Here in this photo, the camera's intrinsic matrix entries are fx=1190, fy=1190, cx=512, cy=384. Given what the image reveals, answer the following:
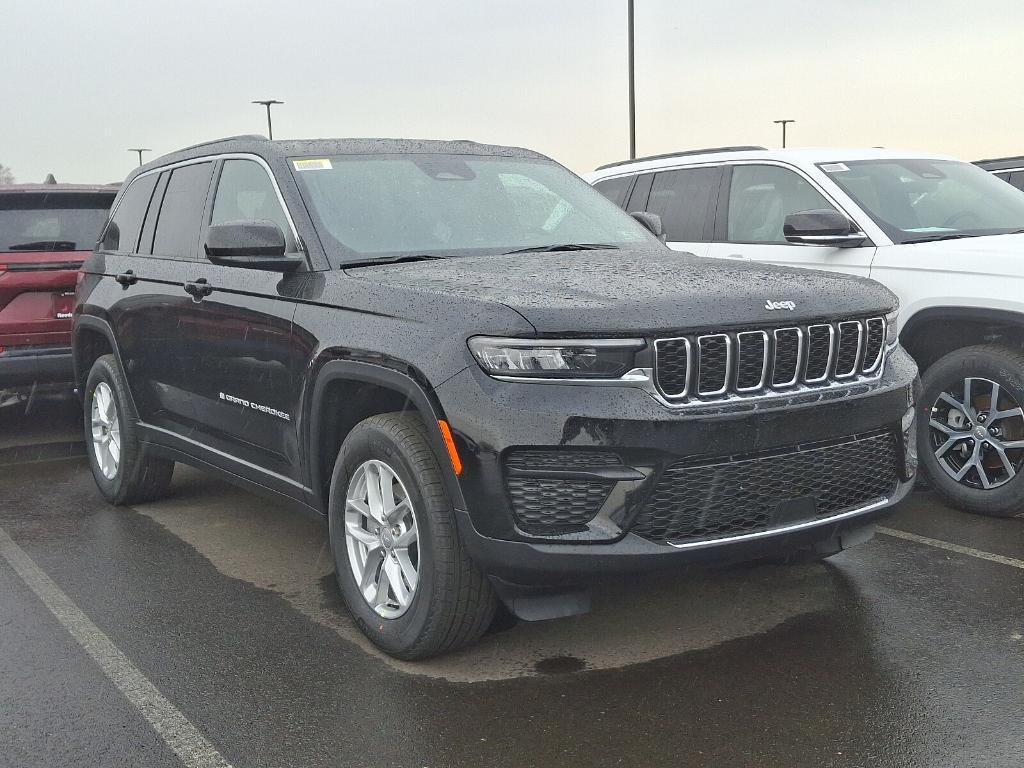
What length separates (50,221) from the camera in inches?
340

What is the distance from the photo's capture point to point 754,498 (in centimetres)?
382

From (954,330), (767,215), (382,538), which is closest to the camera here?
(382,538)

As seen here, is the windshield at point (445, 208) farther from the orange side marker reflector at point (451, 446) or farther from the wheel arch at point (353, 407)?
the orange side marker reflector at point (451, 446)

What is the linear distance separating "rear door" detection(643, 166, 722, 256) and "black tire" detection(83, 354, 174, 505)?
3411 mm

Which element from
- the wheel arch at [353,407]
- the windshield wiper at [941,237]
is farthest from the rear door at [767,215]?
the wheel arch at [353,407]

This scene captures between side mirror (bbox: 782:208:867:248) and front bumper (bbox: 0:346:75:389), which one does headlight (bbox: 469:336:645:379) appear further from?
front bumper (bbox: 0:346:75:389)

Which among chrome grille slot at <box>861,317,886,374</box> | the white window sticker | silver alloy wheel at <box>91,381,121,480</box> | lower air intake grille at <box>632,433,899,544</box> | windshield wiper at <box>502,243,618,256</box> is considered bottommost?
silver alloy wheel at <box>91,381,121,480</box>

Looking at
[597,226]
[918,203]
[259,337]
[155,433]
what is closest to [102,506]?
[155,433]

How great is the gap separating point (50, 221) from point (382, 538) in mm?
5529

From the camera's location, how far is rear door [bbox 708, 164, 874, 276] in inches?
269

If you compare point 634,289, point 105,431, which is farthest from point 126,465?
point 634,289

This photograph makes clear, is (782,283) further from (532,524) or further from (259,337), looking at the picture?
(259,337)

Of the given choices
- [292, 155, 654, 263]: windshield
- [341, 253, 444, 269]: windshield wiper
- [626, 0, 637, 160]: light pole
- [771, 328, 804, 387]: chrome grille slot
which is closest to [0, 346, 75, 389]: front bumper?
[292, 155, 654, 263]: windshield

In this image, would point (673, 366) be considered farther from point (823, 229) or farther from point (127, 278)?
point (127, 278)
